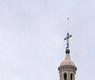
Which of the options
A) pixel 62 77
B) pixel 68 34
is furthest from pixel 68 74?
pixel 68 34

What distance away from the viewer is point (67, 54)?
8931 cm

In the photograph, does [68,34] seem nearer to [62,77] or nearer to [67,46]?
[67,46]

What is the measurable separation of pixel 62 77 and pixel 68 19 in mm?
8897

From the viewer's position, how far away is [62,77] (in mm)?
86125

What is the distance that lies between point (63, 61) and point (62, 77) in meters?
2.81

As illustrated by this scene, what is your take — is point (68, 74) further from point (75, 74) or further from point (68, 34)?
point (68, 34)

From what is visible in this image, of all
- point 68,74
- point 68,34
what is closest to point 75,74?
point 68,74

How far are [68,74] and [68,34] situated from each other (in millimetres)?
7392

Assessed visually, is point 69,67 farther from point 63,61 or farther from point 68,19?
point 68,19

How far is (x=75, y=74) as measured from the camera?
87.2 metres

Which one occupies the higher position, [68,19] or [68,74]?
[68,19]

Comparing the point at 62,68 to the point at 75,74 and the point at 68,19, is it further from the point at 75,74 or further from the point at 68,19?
the point at 68,19

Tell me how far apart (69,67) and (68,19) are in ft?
24.0

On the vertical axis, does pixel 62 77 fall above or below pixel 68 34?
below
